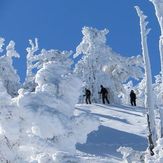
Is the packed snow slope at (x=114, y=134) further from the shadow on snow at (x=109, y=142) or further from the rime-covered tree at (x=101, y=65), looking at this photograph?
the rime-covered tree at (x=101, y=65)

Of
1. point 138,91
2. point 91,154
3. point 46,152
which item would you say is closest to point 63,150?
point 46,152

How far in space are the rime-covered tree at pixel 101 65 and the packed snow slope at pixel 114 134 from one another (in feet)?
48.2

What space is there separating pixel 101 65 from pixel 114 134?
25.3 meters

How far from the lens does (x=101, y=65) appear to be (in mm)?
60562

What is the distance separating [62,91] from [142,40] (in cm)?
950

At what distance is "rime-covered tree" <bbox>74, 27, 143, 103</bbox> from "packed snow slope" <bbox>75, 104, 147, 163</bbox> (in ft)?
48.2

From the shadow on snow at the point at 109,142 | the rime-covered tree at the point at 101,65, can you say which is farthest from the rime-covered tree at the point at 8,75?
the shadow on snow at the point at 109,142

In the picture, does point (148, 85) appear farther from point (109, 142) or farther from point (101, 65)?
point (101, 65)

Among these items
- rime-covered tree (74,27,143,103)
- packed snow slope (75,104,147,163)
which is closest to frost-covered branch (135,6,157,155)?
packed snow slope (75,104,147,163)

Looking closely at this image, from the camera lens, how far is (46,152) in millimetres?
22281

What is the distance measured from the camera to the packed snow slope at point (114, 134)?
31250 millimetres

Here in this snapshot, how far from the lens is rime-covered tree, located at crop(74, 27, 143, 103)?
59144mm

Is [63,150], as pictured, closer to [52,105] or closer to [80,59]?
[52,105]

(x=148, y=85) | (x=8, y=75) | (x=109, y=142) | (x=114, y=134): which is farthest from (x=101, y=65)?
(x=148, y=85)
